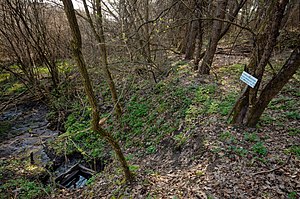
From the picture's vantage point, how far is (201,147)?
14.7 feet

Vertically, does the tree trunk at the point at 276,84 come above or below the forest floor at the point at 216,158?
above

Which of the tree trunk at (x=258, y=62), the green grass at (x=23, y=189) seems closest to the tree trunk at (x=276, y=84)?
the tree trunk at (x=258, y=62)

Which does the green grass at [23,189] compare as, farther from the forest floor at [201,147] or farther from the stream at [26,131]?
the stream at [26,131]


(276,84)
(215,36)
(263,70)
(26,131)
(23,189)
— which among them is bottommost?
(23,189)

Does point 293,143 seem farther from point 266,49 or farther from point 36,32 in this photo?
point 36,32

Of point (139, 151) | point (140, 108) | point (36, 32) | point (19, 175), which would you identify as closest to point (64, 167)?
point (19, 175)

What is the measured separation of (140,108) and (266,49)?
5298mm

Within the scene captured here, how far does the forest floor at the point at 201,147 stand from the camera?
3.34 meters

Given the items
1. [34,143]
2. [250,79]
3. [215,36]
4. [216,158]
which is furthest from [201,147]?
[34,143]

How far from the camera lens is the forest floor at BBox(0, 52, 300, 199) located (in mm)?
3344

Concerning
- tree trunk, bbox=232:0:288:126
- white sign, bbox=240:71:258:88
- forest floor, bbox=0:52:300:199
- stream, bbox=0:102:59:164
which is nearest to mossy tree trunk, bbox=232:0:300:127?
tree trunk, bbox=232:0:288:126

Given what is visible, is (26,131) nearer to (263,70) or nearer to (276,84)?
(263,70)

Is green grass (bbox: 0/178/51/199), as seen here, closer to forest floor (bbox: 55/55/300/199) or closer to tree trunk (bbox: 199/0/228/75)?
forest floor (bbox: 55/55/300/199)

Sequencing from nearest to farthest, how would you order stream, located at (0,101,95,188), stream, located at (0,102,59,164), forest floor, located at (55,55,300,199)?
forest floor, located at (55,55,300,199) → stream, located at (0,101,95,188) → stream, located at (0,102,59,164)
